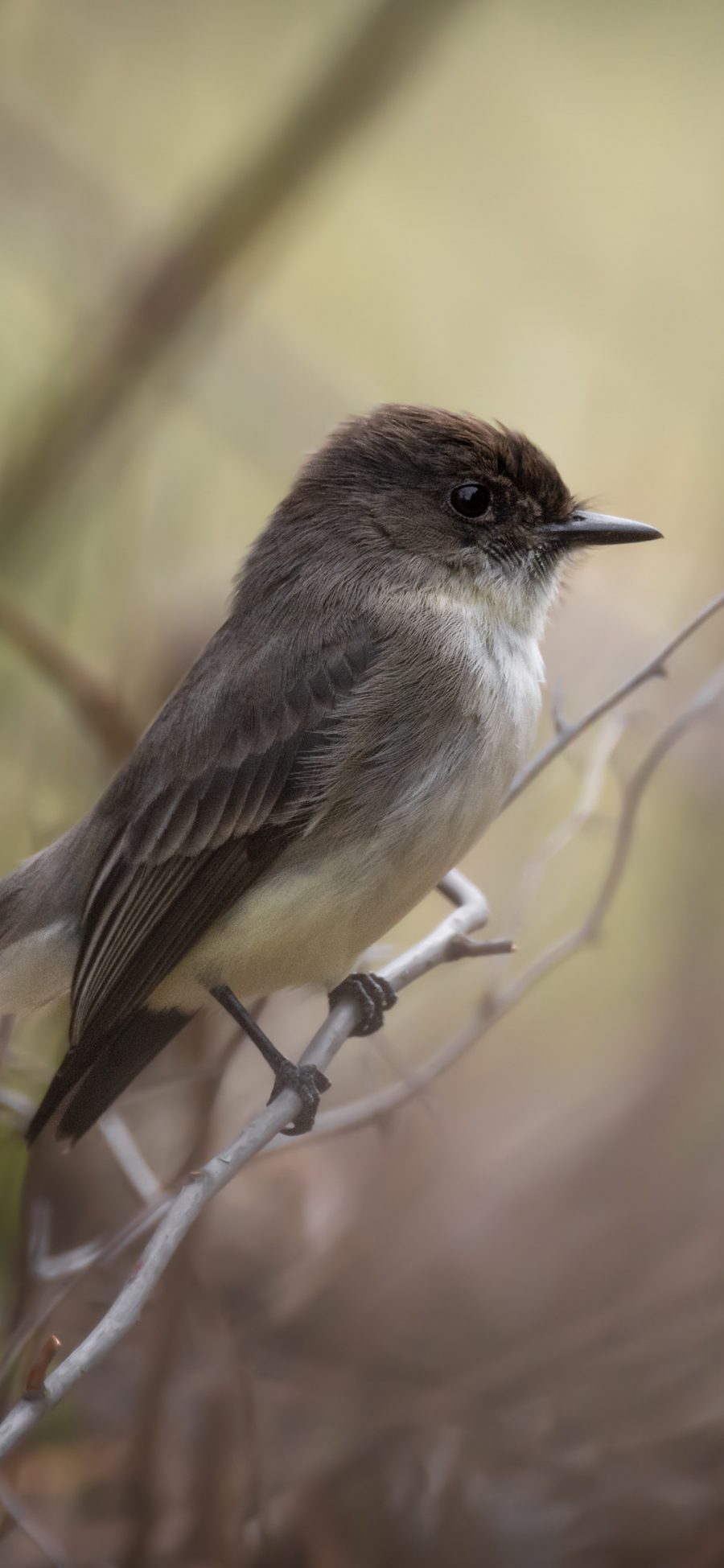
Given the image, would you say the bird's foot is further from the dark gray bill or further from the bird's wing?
the dark gray bill

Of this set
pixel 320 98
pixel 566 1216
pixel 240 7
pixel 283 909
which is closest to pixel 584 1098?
pixel 566 1216

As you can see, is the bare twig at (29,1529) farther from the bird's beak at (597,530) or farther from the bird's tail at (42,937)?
the bird's beak at (597,530)

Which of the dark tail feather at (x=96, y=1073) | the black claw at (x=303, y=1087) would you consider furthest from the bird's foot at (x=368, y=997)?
the dark tail feather at (x=96, y=1073)

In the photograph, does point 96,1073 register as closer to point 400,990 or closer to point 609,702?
point 400,990

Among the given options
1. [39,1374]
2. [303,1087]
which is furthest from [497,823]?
[39,1374]

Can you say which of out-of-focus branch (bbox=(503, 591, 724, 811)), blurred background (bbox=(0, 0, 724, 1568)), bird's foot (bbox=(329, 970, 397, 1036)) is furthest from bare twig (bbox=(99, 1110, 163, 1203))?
out-of-focus branch (bbox=(503, 591, 724, 811))

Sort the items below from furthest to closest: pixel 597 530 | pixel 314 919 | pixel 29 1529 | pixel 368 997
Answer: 1. pixel 368 997
2. pixel 597 530
3. pixel 314 919
4. pixel 29 1529

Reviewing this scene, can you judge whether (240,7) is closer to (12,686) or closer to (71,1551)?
(12,686)
